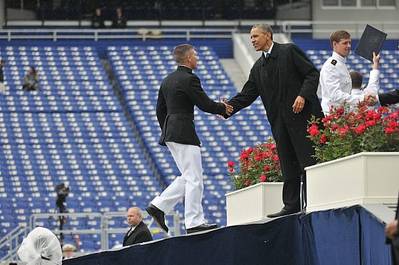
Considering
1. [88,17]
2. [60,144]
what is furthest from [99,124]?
[88,17]

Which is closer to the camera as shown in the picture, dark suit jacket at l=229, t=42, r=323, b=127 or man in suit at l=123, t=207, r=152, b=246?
dark suit jacket at l=229, t=42, r=323, b=127

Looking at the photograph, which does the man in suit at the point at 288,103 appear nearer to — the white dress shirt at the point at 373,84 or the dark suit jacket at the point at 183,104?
the white dress shirt at the point at 373,84

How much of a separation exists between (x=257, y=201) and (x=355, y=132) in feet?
9.41

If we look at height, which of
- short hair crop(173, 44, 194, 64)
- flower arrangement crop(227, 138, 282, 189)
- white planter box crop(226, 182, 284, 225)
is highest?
short hair crop(173, 44, 194, 64)

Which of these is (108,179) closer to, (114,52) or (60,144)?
(60,144)

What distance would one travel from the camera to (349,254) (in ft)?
33.4

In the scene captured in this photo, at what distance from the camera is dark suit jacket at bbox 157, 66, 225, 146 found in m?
12.4

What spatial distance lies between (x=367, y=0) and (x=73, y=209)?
17.1 metres

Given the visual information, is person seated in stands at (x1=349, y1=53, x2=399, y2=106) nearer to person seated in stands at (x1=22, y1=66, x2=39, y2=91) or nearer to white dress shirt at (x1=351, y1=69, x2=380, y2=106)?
white dress shirt at (x1=351, y1=69, x2=380, y2=106)

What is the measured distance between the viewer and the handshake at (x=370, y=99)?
37.1 ft

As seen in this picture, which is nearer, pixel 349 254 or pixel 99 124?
pixel 349 254

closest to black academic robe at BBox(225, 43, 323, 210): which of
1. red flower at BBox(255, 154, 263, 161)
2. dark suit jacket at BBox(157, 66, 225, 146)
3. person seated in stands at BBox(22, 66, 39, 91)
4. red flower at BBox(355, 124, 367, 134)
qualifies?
dark suit jacket at BBox(157, 66, 225, 146)

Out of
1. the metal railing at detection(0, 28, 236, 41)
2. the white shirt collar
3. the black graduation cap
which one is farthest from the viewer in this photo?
the metal railing at detection(0, 28, 236, 41)

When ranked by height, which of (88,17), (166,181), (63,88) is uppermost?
(88,17)
